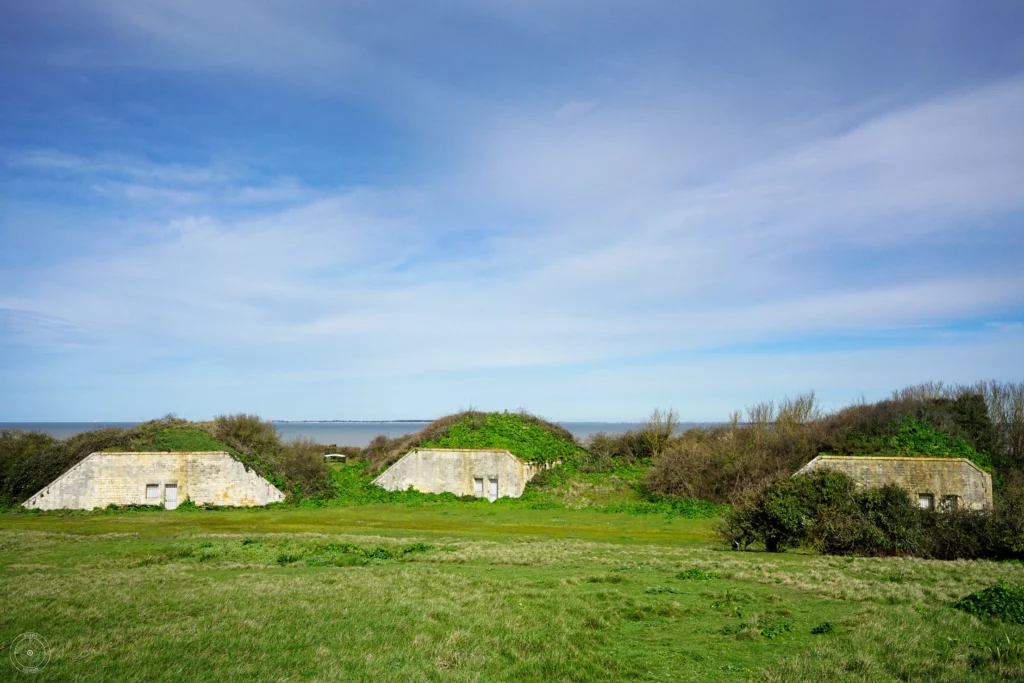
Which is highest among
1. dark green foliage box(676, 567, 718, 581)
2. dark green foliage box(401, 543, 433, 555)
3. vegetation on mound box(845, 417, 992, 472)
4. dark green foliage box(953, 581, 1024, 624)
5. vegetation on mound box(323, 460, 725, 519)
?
vegetation on mound box(845, 417, 992, 472)

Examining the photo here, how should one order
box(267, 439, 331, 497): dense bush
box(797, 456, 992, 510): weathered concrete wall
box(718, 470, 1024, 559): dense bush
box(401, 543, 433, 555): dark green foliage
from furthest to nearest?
box(267, 439, 331, 497): dense bush, box(797, 456, 992, 510): weathered concrete wall, box(401, 543, 433, 555): dark green foliage, box(718, 470, 1024, 559): dense bush

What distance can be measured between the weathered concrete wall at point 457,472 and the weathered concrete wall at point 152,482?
26.5 ft

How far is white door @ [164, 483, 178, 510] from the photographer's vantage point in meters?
38.3

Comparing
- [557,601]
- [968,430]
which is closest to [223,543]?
[557,601]

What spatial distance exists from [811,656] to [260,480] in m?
36.5

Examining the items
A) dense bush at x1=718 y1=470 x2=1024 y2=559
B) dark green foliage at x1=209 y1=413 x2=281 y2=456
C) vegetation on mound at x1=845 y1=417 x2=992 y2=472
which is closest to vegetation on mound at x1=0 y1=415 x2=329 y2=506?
dark green foliage at x1=209 y1=413 x2=281 y2=456

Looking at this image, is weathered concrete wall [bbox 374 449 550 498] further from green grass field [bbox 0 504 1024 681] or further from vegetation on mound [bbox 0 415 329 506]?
green grass field [bbox 0 504 1024 681]

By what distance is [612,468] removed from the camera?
156 ft

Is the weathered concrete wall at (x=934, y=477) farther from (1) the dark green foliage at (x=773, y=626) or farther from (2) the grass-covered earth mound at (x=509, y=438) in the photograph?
(1) the dark green foliage at (x=773, y=626)

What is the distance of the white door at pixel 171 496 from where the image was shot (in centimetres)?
3828

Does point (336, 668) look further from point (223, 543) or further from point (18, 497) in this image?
point (18, 497)

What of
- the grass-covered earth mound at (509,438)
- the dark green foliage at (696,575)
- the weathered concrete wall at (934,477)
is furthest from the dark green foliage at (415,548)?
the grass-covered earth mound at (509,438)

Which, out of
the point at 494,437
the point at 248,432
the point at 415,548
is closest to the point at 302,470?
the point at 248,432

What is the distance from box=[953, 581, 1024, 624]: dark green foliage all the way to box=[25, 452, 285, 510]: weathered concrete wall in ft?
120
